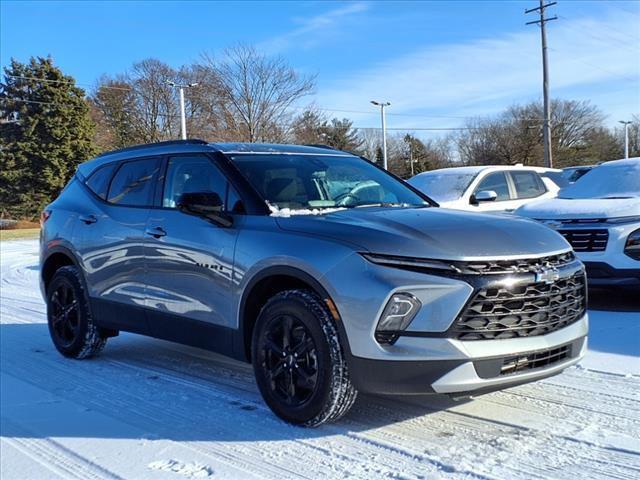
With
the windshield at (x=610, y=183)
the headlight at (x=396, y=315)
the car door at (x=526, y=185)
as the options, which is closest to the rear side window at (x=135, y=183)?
the headlight at (x=396, y=315)

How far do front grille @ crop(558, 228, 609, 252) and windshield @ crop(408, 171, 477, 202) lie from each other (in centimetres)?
349

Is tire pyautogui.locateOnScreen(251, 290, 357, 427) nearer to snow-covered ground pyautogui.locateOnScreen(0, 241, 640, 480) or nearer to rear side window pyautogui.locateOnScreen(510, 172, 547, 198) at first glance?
snow-covered ground pyautogui.locateOnScreen(0, 241, 640, 480)

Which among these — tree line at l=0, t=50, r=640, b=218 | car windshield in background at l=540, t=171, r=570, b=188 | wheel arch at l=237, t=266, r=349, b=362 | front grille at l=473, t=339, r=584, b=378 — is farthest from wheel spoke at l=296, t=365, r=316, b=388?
tree line at l=0, t=50, r=640, b=218

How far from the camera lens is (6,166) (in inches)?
1601

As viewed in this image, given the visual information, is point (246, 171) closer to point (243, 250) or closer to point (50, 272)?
point (243, 250)

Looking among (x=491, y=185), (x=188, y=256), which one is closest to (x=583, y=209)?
(x=491, y=185)

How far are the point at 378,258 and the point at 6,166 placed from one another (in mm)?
42650

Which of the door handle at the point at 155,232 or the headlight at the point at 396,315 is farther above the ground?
the door handle at the point at 155,232

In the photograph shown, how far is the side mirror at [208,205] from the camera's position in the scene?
4.26 meters

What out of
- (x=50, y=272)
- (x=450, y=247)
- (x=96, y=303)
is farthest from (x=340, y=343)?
(x=50, y=272)

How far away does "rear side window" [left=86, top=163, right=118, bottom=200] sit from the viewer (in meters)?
5.73

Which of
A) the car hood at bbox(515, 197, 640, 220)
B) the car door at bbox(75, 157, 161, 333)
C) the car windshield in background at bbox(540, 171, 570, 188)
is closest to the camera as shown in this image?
the car door at bbox(75, 157, 161, 333)

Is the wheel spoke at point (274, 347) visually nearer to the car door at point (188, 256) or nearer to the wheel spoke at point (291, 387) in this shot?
the wheel spoke at point (291, 387)

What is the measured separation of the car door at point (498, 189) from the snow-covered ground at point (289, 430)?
214 inches
